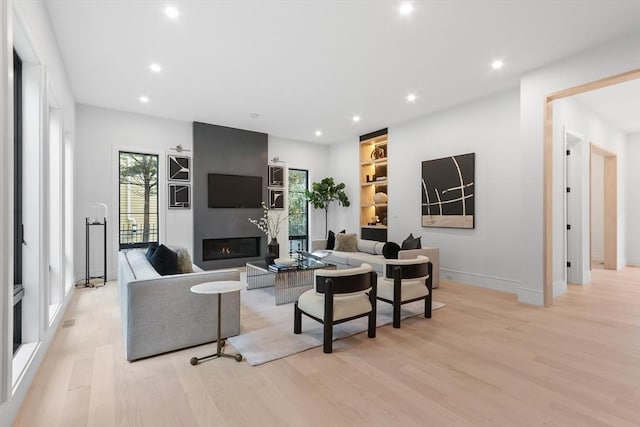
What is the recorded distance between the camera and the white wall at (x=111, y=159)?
18.2 ft

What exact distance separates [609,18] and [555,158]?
2.04 m

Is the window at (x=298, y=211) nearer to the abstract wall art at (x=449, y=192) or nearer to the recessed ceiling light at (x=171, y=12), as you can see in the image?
the abstract wall art at (x=449, y=192)

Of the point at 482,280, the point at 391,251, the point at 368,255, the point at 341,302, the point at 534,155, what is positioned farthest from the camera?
the point at 368,255

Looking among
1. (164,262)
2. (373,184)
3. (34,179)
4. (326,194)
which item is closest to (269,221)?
(326,194)

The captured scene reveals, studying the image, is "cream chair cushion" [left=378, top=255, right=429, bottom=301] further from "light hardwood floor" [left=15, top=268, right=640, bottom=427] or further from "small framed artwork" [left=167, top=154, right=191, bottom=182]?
"small framed artwork" [left=167, top=154, right=191, bottom=182]

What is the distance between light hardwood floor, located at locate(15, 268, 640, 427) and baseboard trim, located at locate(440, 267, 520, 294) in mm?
1321

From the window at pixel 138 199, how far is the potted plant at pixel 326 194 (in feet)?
11.7

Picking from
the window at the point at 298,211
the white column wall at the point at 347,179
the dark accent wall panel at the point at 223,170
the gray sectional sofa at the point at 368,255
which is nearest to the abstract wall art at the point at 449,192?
the gray sectional sofa at the point at 368,255

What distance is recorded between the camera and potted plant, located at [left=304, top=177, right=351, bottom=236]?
7.97m

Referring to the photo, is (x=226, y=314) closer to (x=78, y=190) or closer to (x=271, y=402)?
(x=271, y=402)

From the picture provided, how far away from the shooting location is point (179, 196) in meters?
6.39

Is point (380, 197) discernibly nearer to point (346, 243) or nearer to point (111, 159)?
point (346, 243)

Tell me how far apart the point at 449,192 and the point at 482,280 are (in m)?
1.63

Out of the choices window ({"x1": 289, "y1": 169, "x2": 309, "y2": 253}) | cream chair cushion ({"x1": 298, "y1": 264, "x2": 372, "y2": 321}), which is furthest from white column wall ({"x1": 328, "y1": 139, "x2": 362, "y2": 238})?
cream chair cushion ({"x1": 298, "y1": 264, "x2": 372, "y2": 321})
